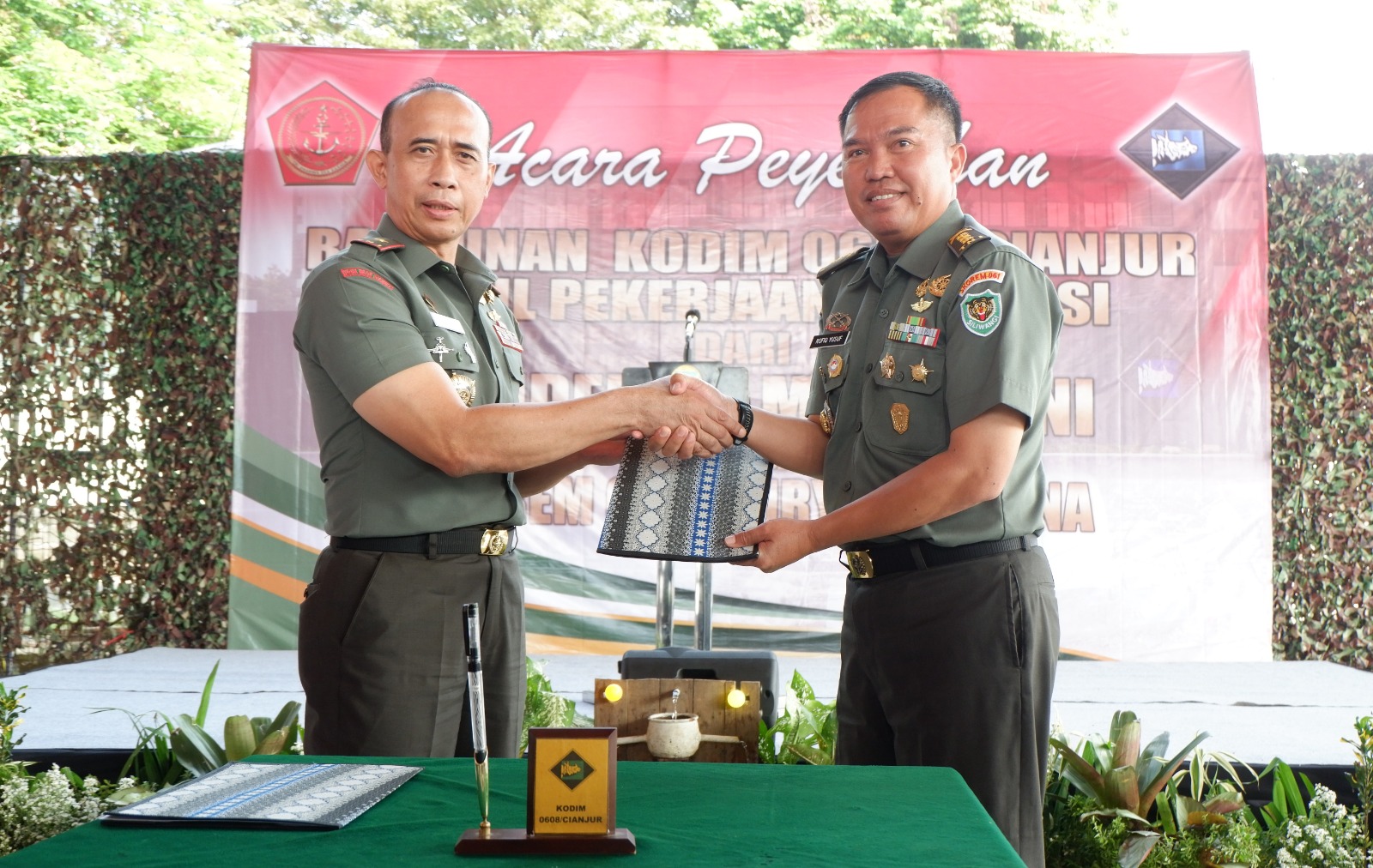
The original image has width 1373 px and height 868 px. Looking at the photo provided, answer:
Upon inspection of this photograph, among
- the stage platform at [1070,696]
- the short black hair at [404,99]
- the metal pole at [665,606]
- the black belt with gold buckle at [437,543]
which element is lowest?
the stage platform at [1070,696]

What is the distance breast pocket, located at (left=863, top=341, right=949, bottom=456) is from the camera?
2.26m

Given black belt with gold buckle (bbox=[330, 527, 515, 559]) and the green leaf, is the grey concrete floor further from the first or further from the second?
black belt with gold buckle (bbox=[330, 527, 515, 559])

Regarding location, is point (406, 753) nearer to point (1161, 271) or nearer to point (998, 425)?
point (998, 425)

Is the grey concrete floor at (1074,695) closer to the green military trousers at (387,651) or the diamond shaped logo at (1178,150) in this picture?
the green military trousers at (387,651)

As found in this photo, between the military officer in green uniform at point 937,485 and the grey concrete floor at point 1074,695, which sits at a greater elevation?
the military officer in green uniform at point 937,485

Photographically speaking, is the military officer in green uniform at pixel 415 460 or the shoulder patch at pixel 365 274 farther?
the shoulder patch at pixel 365 274

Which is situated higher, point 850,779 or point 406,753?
point 850,779

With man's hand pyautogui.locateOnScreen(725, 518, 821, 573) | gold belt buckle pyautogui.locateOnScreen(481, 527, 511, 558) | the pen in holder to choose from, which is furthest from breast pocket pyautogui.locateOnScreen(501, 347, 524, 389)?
the pen in holder

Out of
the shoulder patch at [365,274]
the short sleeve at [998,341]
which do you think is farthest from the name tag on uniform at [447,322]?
the short sleeve at [998,341]

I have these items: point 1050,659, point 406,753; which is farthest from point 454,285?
point 1050,659

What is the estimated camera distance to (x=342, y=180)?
5992mm

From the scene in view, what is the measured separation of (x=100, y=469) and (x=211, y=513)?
61 centimetres

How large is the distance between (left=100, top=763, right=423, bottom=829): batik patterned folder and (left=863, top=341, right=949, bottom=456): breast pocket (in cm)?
115

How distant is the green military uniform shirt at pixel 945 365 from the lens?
2.17 metres
